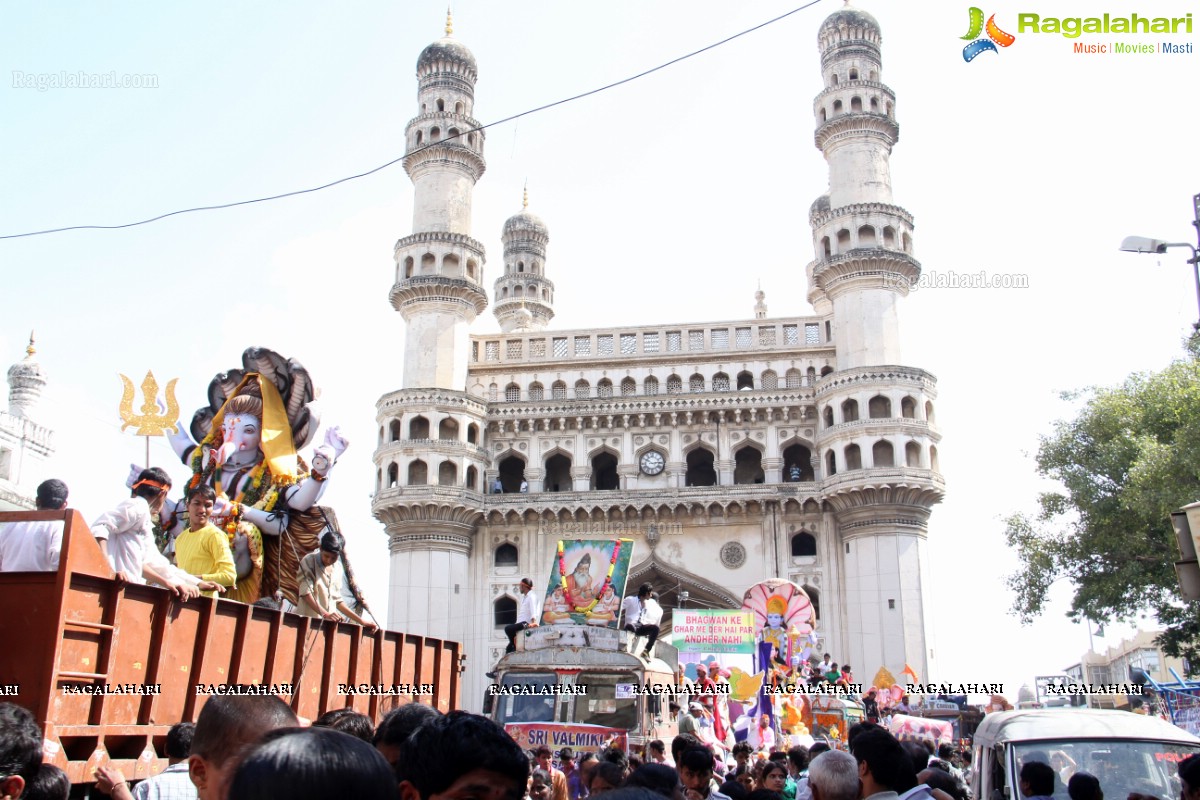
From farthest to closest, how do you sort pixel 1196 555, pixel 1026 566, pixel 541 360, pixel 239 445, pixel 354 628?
pixel 541 360, pixel 1026 566, pixel 239 445, pixel 354 628, pixel 1196 555

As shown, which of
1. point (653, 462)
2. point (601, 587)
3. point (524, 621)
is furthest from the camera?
point (653, 462)

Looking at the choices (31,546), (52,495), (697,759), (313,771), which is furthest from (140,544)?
(313,771)

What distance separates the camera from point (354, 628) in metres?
10.1

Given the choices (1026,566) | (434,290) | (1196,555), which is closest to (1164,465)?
(1026,566)

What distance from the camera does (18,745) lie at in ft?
12.2

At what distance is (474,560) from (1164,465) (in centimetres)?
2367

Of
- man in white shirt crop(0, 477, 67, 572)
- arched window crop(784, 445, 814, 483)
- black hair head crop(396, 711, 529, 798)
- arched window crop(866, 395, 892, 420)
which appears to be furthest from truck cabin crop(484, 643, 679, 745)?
arched window crop(784, 445, 814, 483)

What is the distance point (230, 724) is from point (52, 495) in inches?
178

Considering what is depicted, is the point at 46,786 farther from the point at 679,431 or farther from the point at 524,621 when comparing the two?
the point at 679,431

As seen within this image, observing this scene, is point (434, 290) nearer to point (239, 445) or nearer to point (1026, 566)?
point (1026, 566)

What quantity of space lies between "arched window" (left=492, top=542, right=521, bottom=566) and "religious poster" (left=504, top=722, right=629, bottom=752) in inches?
1085

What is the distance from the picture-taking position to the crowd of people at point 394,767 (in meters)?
2.21

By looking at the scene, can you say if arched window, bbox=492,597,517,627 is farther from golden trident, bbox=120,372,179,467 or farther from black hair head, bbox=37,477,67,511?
black hair head, bbox=37,477,67,511

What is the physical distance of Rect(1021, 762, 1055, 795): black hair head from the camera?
287 inches
